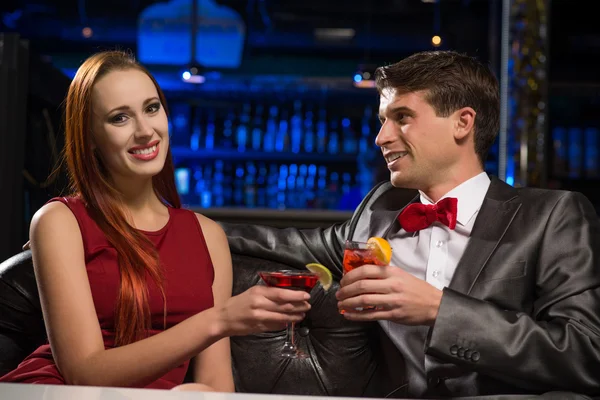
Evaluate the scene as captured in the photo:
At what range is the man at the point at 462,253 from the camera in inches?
70.5

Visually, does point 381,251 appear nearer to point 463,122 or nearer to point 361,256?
point 361,256

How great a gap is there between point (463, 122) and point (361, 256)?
680 mm

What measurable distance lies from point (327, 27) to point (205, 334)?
519 centimetres

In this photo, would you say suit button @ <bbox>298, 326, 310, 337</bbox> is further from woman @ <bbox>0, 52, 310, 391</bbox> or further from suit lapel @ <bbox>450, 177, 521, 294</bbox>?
suit lapel @ <bbox>450, 177, 521, 294</bbox>

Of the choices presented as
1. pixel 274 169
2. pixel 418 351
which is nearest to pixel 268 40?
pixel 274 169

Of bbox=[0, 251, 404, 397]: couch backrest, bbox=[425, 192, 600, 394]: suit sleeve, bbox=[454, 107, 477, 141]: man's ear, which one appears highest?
bbox=[454, 107, 477, 141]: man's ear

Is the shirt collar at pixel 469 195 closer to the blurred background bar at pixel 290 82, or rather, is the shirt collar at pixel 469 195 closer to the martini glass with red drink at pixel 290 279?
the martini glass with red drink at pixel 290 279

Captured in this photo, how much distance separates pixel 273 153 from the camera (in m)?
6.45

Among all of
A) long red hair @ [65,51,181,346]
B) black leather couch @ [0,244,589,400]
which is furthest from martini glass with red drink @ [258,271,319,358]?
black leather couch @ [0,244,589,400]

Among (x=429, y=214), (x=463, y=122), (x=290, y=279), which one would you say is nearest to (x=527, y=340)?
(x=429, y=214)

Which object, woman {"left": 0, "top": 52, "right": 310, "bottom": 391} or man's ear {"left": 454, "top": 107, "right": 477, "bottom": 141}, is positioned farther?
man's ear {"left": 454, "top": 107, "right": 477, "bottom": 141}

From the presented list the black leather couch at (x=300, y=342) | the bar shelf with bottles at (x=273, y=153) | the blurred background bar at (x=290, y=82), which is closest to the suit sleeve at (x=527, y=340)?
the black leather couch at (x=300, y=342)

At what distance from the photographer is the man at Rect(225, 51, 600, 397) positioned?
1790 mm

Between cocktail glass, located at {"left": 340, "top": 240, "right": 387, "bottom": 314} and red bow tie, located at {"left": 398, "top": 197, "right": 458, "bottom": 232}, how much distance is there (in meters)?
0.42
